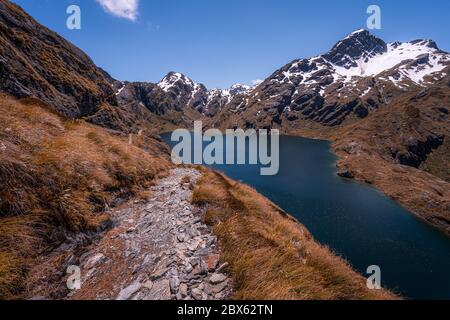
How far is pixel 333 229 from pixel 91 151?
58513 mm

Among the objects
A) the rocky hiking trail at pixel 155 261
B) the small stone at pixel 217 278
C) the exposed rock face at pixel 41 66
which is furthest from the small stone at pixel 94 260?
the exposed rock face at pixel 41 66

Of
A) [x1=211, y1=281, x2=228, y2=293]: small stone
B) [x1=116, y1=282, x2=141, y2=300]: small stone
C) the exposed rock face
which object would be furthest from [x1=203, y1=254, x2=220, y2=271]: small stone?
the exposed rock face

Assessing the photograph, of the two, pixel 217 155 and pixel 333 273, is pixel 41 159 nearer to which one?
pixel 333 273

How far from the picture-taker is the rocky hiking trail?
5672mm

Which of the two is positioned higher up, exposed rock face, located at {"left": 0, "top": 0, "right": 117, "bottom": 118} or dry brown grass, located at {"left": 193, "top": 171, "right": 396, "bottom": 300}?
exposed rock face, located at {"left": 0, "top": 0, "right": 117, "bottom": 118}

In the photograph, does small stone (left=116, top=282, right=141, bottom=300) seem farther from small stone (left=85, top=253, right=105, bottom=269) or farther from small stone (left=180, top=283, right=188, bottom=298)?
small stone (left=85, top=253, right=105, bottom=269)

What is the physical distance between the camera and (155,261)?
6.84m

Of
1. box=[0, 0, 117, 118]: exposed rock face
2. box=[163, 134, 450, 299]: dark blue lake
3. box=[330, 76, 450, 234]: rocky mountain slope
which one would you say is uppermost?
box=[0, 0, 117, 118]: exposed rock face

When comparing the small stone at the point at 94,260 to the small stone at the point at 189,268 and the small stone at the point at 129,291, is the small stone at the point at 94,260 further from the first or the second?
the small stone at the point at 189,268

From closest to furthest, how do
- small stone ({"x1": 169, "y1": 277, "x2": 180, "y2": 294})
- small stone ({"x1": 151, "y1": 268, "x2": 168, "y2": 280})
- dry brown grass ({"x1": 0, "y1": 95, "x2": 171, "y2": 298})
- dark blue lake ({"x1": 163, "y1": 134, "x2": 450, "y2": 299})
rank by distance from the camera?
1. small stone ({"x1": 169, "y1": 277, "x2": 180, "y2": 294})
2. dry brown grass ({"x1": 0, "y1": 95, "x2": 171, "y2": 298})
3. small stone ({"x1": 151, "y1": 268, "x2": 168, "y2": 280})
4. dark blue lake ({"x1": 163, "y1": 134, "x2": 450, "y2": 299})

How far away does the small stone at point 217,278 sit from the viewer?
5.88m

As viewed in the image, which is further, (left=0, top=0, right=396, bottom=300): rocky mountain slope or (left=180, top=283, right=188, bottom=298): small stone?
(left=0, top=0, right=396, bottom=300): rocky mountain slope

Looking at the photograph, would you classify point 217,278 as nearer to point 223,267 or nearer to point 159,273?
point 223,267

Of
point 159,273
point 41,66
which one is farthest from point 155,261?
point 41,66
